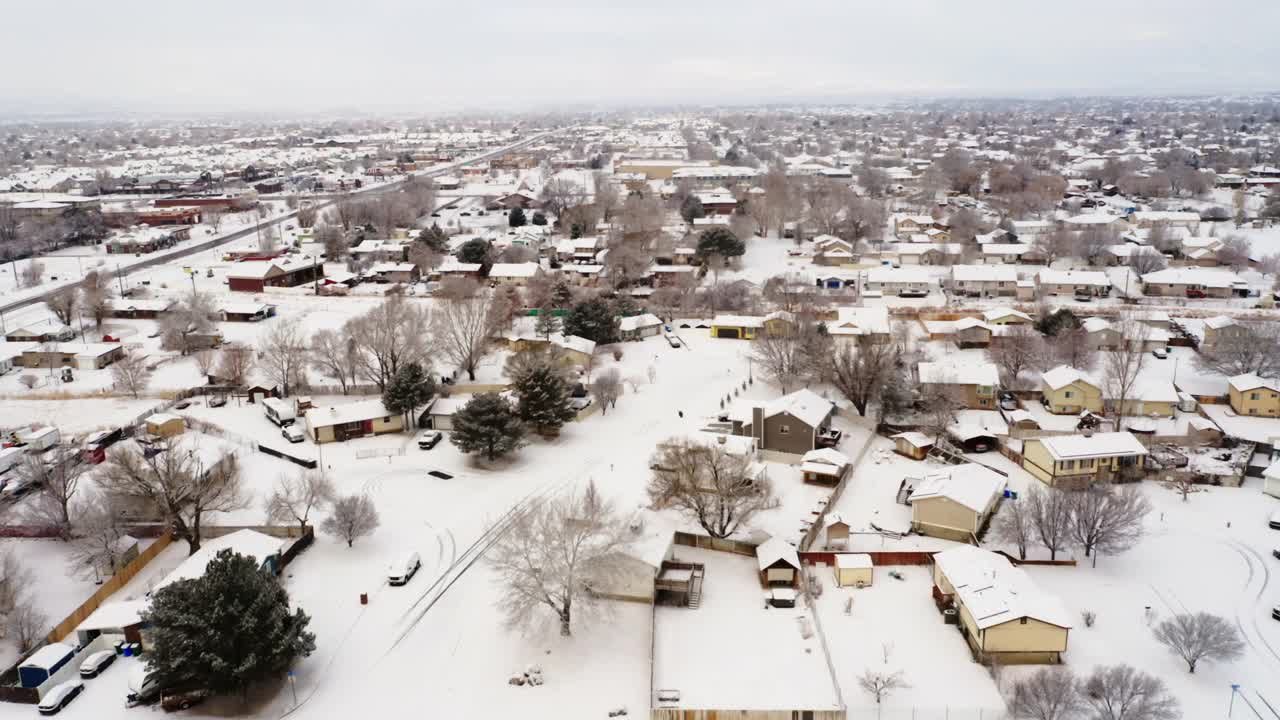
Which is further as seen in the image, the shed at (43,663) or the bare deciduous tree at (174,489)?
the bare deciduous tree at (174,489)

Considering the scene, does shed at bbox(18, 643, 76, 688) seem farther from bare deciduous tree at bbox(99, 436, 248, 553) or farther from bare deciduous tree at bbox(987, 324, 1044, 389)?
bare deciduous tree at bbox(987, 324, 1044, 389)

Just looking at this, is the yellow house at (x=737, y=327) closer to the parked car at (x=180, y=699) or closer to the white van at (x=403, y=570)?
the white van at (x=403, y=570)

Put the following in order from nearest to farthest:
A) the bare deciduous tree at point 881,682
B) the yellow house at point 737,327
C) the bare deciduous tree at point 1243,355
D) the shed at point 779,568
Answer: the bare deciduous tree at point 881,682
the shed at point 779,568
the bare deciduous tree at point 1243,355
the yellow house at point 737,327

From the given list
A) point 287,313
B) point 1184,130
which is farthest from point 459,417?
point 1184,130

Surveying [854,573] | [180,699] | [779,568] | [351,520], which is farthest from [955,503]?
[180,699]

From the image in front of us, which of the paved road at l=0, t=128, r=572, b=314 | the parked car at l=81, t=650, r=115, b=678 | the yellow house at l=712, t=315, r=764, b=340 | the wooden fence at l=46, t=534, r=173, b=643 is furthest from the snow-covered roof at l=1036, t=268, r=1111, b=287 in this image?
the paved road at l=0, t=128, r=572, b=314

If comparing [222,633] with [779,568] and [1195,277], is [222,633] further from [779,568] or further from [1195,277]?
[1195,277]

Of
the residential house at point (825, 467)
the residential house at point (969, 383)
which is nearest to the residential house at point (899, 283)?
the residential house at point (969, 383)
